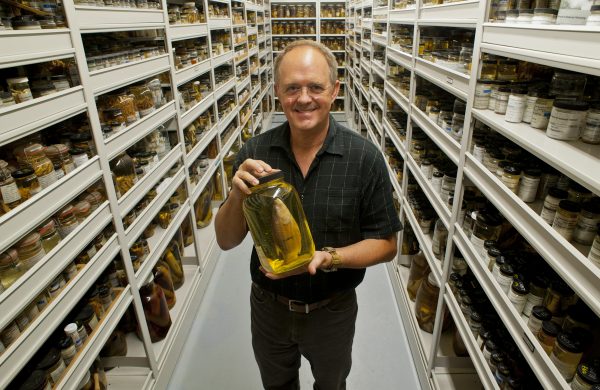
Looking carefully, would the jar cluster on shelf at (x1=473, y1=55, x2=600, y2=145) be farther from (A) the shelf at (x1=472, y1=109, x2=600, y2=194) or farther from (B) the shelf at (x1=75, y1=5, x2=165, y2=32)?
(B) the shelf at (x1=75, y1=5, x2=165, y2=32)

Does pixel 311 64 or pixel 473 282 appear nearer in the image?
pixel 311 64

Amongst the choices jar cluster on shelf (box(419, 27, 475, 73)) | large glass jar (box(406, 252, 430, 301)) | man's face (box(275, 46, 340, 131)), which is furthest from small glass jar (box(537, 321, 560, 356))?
large glass jar (box(406, 252, 430, 301))

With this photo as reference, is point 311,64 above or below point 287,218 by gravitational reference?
above

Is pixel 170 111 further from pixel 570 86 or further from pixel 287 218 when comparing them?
pixel 570 86

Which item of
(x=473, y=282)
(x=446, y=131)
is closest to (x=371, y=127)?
(x=446, y=131)

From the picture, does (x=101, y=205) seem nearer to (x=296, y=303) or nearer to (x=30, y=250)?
(x=30, y=250)

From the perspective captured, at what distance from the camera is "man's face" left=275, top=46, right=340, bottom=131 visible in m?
1.22

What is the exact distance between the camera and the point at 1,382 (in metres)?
1.06

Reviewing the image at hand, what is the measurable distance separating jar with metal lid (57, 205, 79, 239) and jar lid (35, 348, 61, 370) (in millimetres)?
414

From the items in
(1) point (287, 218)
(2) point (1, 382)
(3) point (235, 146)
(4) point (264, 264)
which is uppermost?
(1) point (287, 218)

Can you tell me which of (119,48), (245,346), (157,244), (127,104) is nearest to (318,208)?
(127,104)

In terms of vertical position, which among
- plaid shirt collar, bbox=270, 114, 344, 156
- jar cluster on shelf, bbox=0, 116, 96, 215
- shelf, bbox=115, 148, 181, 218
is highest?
plaid shirt collar, bbox=270, 114, 344, 156

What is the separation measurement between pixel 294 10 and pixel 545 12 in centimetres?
746

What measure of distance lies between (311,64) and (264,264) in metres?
0.64
